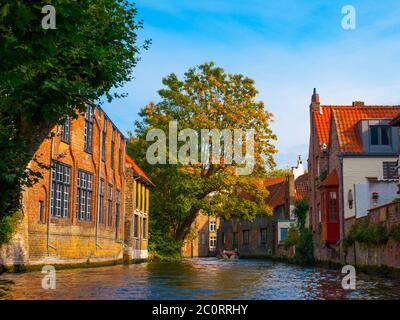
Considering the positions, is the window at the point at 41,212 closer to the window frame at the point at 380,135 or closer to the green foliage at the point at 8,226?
the green foliage at the point at 8,226

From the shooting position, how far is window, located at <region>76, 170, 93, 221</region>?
1206 inches

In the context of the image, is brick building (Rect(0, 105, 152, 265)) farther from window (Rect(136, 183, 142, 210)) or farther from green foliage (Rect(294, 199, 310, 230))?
green foliage (Rect(294, 199, 310, 230))

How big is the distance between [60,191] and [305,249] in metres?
19.3

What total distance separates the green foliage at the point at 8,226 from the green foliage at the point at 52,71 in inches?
220

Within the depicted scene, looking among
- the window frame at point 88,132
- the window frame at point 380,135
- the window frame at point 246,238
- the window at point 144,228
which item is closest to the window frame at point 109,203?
the window frame at point 88,132

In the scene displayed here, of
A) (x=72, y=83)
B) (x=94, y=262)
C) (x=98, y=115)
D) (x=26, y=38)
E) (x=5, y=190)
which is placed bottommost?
(x=94, y=262)

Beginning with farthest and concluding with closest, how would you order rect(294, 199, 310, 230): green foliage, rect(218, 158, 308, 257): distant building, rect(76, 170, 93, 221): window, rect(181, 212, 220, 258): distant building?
1. rect(181, 212, 220, 258): distant building
2. rect(218, 158, 308, 257): distant building
3. rect(294, 199, 310, 230): green foliage
4. rect(76, 170, 93, 221): window

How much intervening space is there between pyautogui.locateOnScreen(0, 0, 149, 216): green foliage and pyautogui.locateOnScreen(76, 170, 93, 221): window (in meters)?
11.6

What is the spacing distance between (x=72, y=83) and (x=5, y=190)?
127 inches

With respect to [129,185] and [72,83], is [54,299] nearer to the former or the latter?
[72,83]

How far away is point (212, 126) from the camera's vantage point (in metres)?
43.0

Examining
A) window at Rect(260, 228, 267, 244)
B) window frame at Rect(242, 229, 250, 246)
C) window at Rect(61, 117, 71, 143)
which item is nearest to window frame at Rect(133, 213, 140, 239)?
window at Rect(61, 117, 71, 143)
